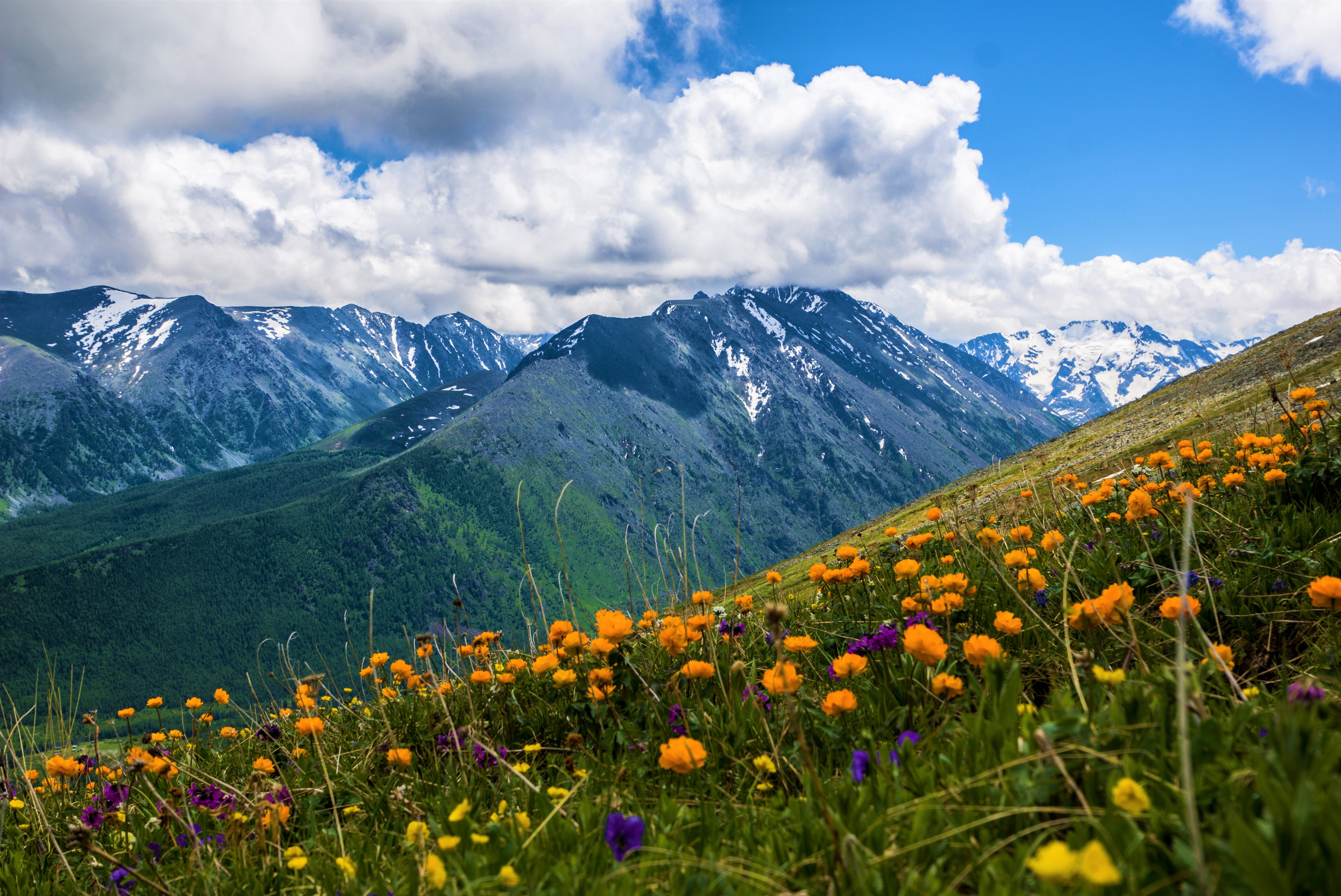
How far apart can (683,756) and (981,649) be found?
1.39m

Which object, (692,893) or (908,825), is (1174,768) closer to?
(908,825)

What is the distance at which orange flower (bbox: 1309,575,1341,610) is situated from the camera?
2.73 metres

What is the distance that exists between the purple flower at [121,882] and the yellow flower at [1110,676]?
15.0ft

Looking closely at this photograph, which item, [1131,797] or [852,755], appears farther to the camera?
[852,755]

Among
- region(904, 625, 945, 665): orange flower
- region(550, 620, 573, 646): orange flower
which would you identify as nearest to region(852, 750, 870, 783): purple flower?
region(904, 625, 945, 665): orange flower

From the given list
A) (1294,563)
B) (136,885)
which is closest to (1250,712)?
(1294,563)

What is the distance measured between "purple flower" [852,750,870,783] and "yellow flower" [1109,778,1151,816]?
38.3 inches

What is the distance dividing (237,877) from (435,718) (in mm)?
1599

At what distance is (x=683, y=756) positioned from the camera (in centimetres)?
267

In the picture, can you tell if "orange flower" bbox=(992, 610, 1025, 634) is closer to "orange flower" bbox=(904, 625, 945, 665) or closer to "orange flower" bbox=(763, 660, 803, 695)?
"orange flower" bbox=(904, 625, 945, 665)

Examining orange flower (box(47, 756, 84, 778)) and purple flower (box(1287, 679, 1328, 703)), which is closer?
purple flower (box(1287, 679, 1328, 703))

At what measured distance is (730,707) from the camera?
346 cm

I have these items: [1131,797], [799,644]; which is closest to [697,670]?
[799,644]

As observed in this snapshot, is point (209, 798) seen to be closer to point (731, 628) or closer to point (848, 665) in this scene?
point (731, 628)
